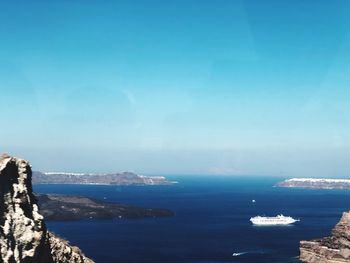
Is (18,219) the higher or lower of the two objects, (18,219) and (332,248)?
the higher

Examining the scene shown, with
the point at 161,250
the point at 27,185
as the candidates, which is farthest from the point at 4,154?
the point at 161,250

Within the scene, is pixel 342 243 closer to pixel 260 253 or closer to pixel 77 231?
pixel 260 253

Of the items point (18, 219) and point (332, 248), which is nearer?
point (18, 219)

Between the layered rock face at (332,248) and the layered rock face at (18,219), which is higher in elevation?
the layered rock face at (18,219)

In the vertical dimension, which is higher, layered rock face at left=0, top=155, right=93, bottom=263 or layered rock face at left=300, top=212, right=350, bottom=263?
layered rock face at left=0, top=155, right=93, bottom=263

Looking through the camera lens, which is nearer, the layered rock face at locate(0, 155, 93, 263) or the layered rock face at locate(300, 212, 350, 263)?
the layered rock face at locate(0, 155, 93, 263)
